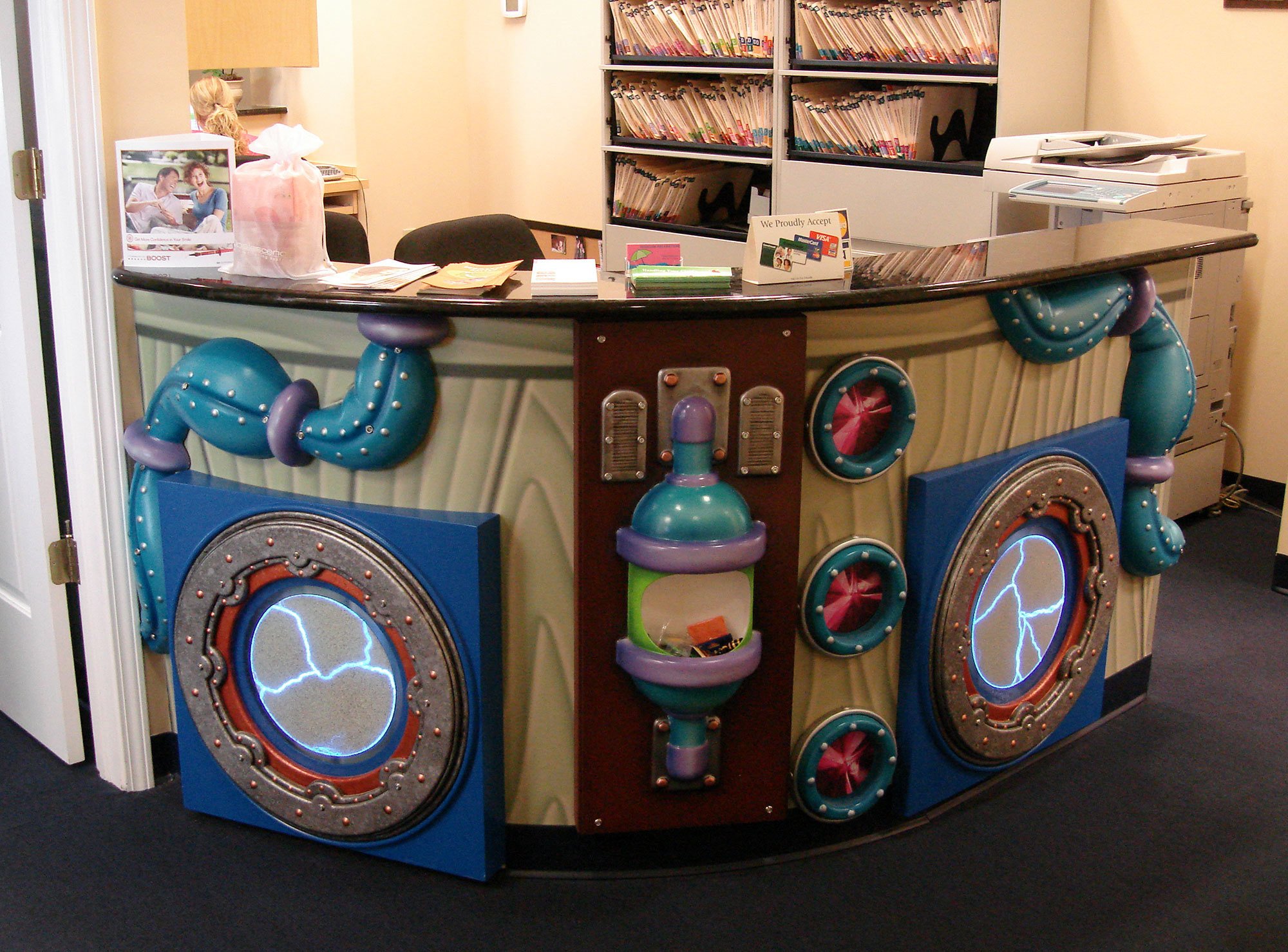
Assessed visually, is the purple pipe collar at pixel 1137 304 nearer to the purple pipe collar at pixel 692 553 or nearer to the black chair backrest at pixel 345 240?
the purple pipe collar at pixel 692 553

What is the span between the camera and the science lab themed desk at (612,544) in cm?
191

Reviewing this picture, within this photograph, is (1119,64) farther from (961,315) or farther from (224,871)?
(224,871)

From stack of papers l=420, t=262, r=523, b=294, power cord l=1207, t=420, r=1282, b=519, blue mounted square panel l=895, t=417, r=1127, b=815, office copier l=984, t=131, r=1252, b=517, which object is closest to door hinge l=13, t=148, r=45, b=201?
stack of papers l=420, t=262, r=523, b=294

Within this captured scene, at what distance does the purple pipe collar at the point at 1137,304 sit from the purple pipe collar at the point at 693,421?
3.05 ft

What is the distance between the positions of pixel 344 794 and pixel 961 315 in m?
1.32

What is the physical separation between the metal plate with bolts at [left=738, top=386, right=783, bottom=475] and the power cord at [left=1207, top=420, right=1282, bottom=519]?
101 inches

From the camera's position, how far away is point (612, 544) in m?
1.96

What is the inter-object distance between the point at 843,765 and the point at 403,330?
106cm

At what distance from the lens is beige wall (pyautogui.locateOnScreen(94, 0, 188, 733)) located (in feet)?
7.16

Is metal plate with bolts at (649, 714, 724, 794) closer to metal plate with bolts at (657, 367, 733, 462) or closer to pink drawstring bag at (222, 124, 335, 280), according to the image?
metal plate with bolts at (657, 367, 733, 462)

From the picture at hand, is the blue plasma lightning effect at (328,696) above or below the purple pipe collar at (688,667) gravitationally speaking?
below

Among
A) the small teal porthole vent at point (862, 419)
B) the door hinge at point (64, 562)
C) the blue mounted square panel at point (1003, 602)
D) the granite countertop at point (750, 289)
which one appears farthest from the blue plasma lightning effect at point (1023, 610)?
the door hinge at point (64, 562)

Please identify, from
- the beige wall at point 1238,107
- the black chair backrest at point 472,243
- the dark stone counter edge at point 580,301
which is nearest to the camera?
the dark stone counter edge at point 580,301

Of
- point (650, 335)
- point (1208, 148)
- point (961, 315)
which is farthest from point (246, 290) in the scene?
point (1208, 148)
